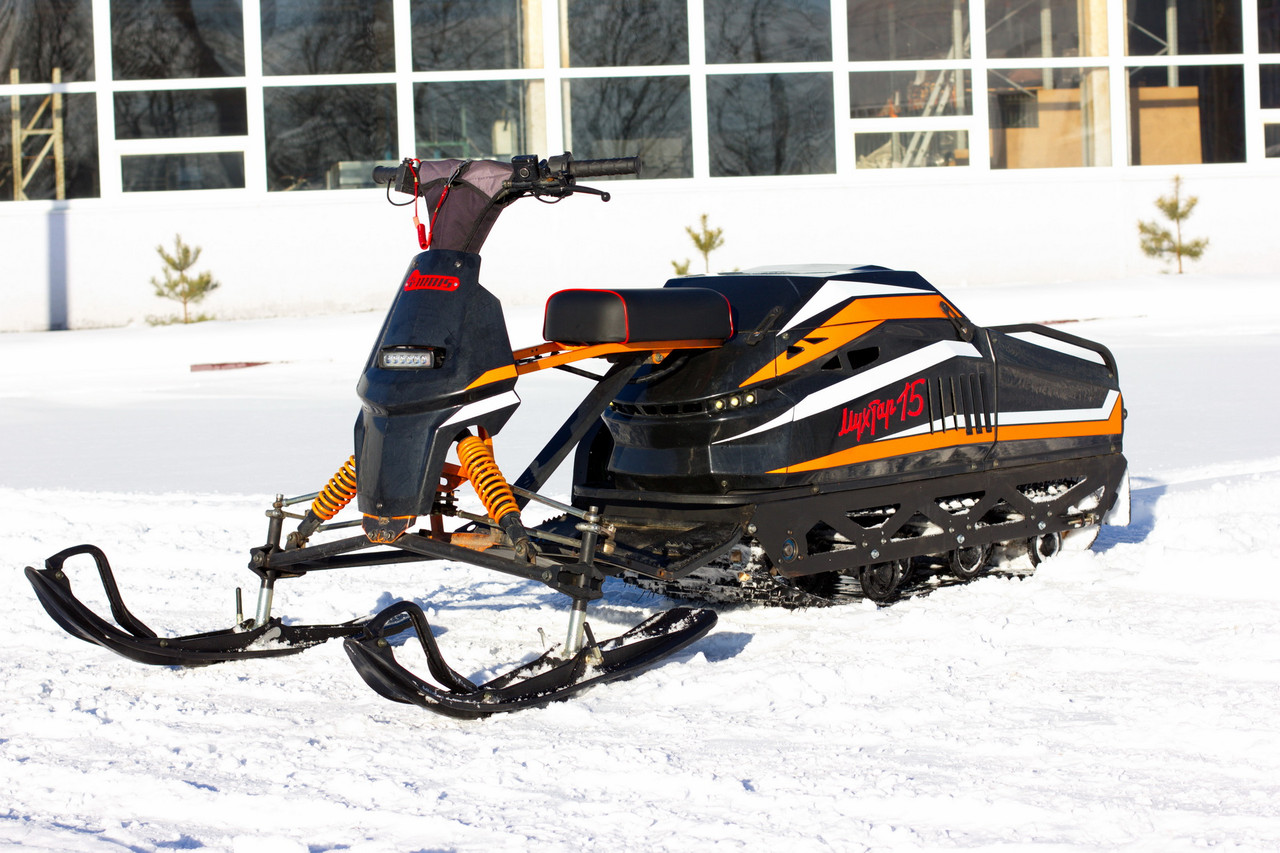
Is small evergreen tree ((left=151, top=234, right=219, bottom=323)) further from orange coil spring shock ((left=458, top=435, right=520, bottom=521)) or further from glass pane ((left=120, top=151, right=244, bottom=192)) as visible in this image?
orange coil spring shock ((left=458, top=435, right=520, bottom=521))

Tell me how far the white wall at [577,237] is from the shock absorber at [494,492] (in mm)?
14042

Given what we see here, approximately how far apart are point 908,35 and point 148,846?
1779cm

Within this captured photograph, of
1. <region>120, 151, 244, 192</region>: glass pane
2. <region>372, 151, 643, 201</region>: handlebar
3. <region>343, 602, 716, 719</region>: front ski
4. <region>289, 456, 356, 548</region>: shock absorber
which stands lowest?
<region>343, 602, 716, 719</region>: front ski

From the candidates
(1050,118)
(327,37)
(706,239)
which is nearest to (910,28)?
(1050,118)

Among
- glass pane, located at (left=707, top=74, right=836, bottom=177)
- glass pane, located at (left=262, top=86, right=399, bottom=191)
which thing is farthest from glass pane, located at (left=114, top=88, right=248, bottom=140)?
glass pane, located at (left=707, top=74, right=836, bottom=177)

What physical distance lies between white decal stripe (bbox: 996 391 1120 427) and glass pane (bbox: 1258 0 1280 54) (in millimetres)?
16439

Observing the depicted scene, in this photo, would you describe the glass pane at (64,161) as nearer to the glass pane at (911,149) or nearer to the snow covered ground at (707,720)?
the glass pane at (911,149)

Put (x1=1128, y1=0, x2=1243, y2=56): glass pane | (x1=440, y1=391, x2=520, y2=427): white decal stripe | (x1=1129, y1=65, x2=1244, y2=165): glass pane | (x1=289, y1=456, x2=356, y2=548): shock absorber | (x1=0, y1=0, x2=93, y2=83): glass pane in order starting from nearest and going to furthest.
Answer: (x1=440, y1=391, x2=520, y2=427): white decal stripe → (x1=289, y1=456, x2=356, y2=548): shock absorber → (x1=0, y1=0, x2=93, y2=83): glass pane → (x1=1128, y1=0, x2=1243, y2=56): glass pane → (x1=1129, y1=65, x2=1244, y2=165): glass pane

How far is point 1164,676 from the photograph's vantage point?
3746mm

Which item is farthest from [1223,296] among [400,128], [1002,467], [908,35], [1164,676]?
[1164,676]

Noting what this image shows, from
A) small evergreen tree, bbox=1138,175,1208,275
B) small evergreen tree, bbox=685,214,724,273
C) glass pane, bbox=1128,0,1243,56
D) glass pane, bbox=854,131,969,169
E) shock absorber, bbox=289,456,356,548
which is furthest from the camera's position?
glass pane, bbox=1128,0,1243,56

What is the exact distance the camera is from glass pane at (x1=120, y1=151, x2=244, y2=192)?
18062 millimetres

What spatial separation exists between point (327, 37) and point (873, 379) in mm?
15328

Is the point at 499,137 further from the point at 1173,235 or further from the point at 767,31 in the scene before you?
Answer: the point at 1173,235
